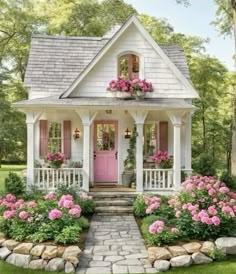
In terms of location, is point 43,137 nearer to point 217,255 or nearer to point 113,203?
point 113,203

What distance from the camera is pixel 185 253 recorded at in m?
6.66

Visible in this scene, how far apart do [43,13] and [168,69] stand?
753 inches

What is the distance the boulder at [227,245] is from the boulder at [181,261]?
0.82 metres

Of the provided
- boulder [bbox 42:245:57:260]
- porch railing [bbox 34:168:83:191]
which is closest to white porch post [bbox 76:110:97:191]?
porch railing [bbox 34:168:83:191]

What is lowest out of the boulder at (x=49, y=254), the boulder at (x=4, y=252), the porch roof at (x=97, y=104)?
the boulder at (x=4, y=252)

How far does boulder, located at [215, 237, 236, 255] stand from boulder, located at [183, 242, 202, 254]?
0.43m

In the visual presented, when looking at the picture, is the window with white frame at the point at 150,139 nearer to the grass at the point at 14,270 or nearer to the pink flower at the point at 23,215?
the pink flower at the point at 23,215

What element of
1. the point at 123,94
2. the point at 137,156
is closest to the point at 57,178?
the point at 137,156

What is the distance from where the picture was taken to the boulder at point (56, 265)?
627cm

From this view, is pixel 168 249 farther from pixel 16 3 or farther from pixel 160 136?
pixel 16 3

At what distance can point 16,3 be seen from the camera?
27.6m

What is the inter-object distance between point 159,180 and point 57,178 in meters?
3.26

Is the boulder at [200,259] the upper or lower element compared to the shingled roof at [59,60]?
lower

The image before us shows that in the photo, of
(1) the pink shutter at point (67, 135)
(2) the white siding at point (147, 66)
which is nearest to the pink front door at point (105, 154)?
(1) the pink shutter at point (67, 135)
